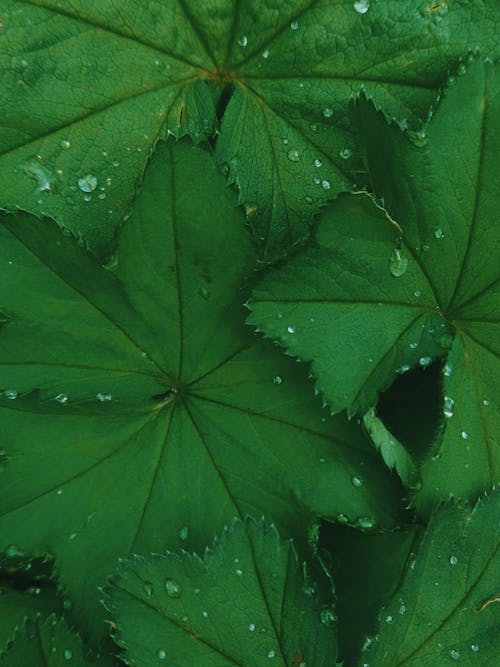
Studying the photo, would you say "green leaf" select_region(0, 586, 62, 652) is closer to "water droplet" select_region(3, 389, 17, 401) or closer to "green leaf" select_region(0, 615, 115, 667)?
"green leaf" select_region(0, 615, 115, 667)

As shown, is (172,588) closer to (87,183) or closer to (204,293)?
(204,293)

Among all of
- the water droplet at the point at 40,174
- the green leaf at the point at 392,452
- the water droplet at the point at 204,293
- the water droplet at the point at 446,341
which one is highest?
the water droplet at the point at 40,174

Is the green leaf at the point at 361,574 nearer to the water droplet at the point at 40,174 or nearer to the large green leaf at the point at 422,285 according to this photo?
the large green leaf at the point at 422,285

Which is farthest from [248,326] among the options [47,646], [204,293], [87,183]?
[47,646]

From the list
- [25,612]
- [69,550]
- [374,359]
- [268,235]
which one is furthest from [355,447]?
[25,612]

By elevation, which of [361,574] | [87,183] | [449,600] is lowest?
[449,600]

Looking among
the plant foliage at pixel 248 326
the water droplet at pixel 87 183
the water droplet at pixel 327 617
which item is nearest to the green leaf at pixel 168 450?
the plant foliage at pixel 248 326
